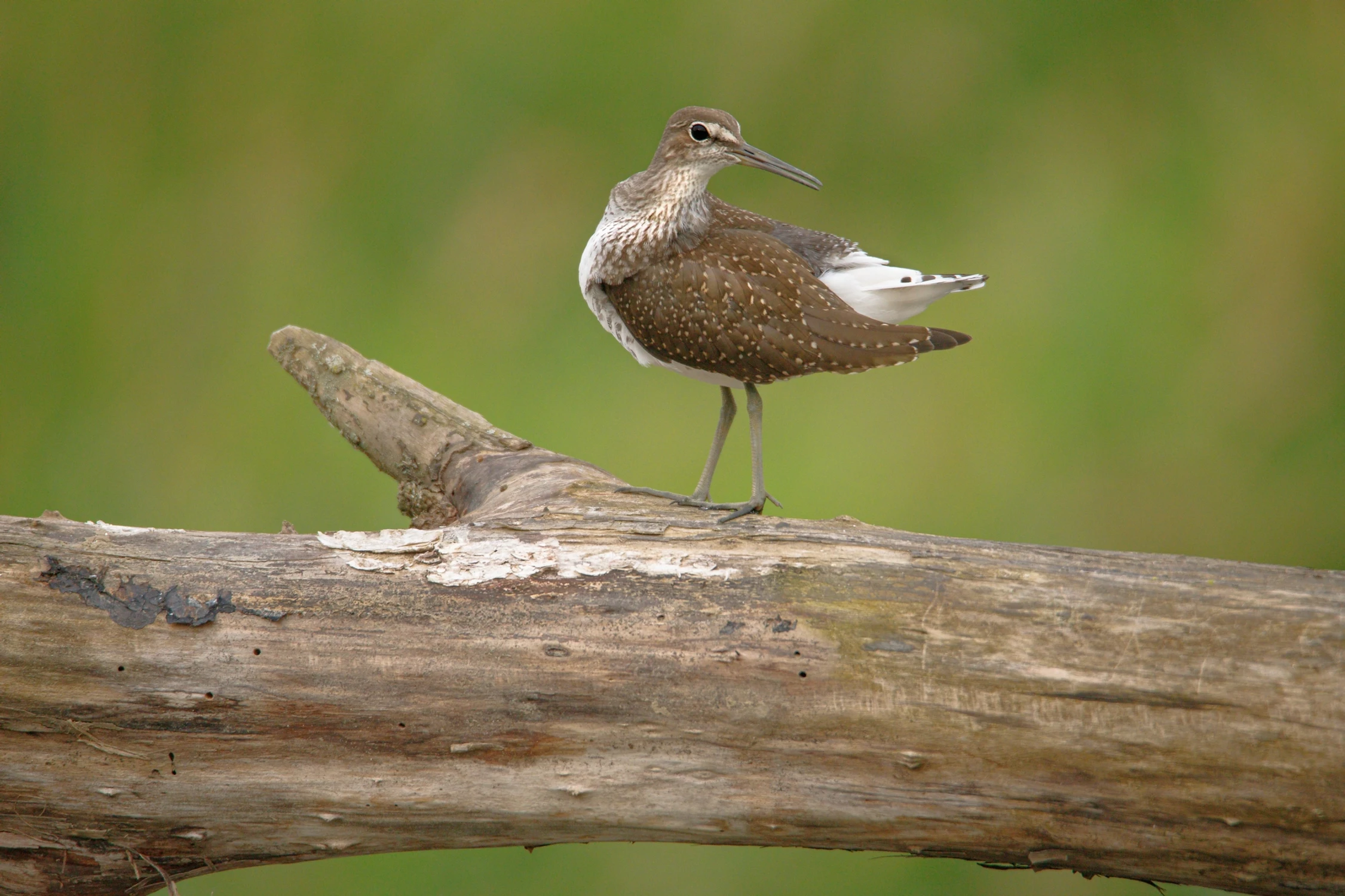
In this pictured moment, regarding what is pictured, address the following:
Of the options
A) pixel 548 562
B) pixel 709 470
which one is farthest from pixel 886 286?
pixel 548 562

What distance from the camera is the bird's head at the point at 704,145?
253 cm

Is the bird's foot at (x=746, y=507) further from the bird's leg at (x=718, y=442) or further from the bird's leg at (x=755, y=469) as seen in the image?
the bird's leg at (x=718, y=442)

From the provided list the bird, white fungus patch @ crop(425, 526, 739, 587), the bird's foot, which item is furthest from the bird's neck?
white fungus patch @ crop(425, 526, 739, 587)

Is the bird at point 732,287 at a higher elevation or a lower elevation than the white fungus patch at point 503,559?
higher

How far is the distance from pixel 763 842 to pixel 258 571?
44.6 inches

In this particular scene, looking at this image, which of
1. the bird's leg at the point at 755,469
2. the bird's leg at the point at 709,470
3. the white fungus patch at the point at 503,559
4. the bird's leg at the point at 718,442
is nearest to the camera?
the white fungus patch at the point at 503,559

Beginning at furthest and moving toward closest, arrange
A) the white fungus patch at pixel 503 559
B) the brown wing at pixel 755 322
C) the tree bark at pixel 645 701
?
1. the brown wing at pixel 755 322
2. the white fungus patch at pixel 503 559
3. the tree bark at pixel 645 701

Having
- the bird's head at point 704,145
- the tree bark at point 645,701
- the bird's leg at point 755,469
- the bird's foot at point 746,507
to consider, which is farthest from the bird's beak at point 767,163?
the tree bark at point 645,701

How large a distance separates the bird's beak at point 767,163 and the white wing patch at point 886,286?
230 mm

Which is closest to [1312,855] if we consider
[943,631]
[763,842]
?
[943,631]

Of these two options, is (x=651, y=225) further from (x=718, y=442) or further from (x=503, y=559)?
(x=503, y=559)

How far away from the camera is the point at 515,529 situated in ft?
7.29

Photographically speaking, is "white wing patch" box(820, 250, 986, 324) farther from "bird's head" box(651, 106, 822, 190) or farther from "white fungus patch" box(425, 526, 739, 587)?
"white fungus patch" box(425, 526, 739, 587)

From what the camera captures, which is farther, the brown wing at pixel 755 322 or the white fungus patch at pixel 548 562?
the brown wing at pixel 755 322
